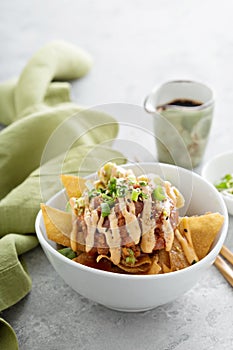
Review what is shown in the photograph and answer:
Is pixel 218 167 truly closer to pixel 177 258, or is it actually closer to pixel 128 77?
pixel 177 258

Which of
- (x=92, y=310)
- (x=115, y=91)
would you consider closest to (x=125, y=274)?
(x=92, y=310)

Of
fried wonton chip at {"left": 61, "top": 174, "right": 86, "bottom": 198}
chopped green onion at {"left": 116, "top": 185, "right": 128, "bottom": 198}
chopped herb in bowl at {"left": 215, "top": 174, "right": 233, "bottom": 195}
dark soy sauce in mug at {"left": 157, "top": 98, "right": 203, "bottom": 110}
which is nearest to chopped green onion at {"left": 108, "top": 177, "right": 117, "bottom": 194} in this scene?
chopped green onion at {"left": 116, "top": 185, "right": 128, "bottom": 198}

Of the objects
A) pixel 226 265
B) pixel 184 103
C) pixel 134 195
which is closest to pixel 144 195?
pixel 134 195

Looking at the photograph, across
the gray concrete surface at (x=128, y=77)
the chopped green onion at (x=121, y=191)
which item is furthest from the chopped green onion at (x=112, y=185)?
the gray concrete surface at (x=128, y=77)

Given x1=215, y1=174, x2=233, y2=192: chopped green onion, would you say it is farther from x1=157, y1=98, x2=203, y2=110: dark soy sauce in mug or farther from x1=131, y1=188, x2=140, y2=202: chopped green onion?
x1=131, y1=188, x2=140, y2=202: chopped green onion

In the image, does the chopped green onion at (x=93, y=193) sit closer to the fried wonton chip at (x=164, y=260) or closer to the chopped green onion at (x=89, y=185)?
the chopped green onion at (x=89, y=185)

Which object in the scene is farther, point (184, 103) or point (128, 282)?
point (184, 103)

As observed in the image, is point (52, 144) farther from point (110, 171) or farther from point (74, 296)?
point (74, 296)
